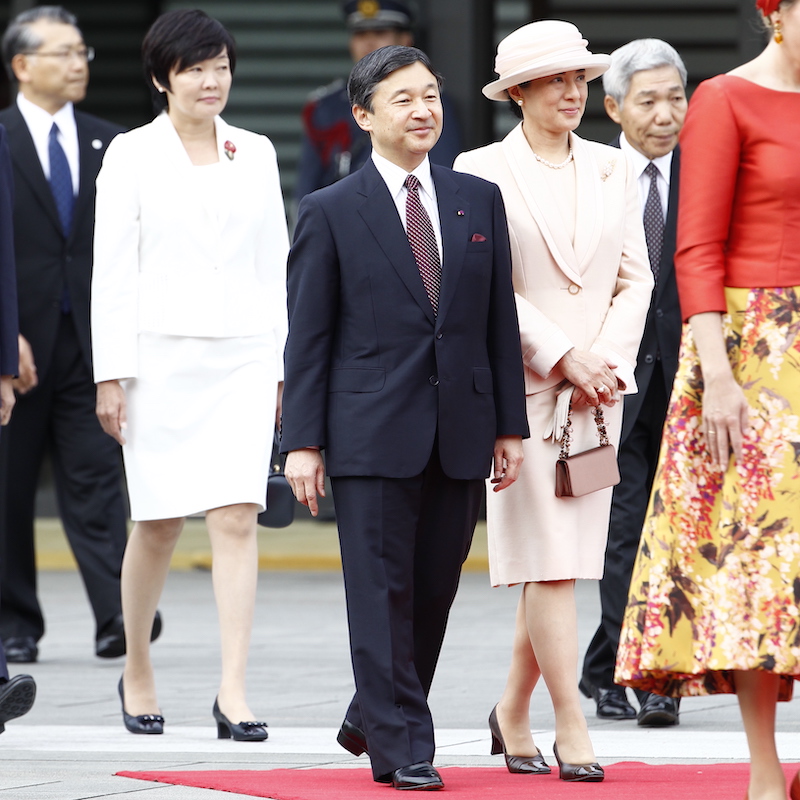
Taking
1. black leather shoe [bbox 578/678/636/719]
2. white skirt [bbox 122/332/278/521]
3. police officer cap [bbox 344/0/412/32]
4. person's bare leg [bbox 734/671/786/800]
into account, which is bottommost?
black leather shoe [bbox 578/678/636/719]

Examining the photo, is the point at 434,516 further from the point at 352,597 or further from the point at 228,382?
the point at 228,382

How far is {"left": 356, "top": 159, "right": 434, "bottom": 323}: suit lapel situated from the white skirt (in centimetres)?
129

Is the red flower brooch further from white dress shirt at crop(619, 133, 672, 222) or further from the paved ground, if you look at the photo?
white dress shirt at crop(619, 133, 672, 222)

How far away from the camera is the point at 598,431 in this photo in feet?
16.0

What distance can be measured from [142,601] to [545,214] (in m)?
1.87

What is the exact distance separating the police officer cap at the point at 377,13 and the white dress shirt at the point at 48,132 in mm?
3096

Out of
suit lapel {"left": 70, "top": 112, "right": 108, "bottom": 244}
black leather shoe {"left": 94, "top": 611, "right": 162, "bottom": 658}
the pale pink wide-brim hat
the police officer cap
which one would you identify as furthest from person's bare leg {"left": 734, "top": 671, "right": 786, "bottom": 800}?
the police officer cap

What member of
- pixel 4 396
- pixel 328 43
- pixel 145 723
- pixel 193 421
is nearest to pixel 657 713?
pixel 145 723

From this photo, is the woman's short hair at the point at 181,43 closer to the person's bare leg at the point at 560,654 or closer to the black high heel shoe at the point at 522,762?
the person's bare leg at the point at 560,654

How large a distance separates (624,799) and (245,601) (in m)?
1.73

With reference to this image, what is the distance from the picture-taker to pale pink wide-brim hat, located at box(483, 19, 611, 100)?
15.9ft

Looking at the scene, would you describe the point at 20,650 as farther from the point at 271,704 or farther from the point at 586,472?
the point at 586,472

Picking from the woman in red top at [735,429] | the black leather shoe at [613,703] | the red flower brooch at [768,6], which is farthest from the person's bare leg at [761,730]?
the black leather shoe at [613,703]

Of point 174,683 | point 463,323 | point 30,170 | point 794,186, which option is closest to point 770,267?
point 794,186
